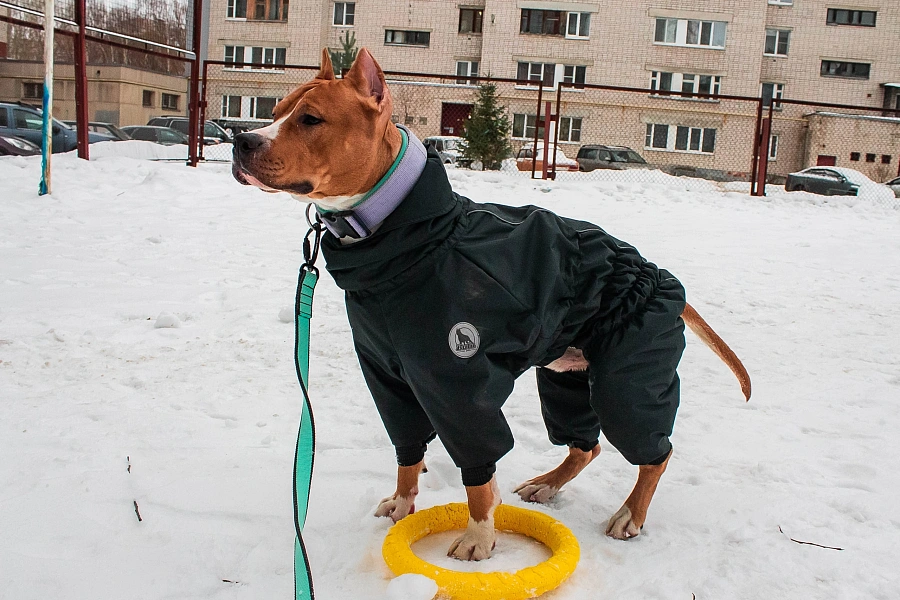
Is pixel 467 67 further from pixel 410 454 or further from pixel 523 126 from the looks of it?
pixel 410 454

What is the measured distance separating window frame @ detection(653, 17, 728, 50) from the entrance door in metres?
9.21

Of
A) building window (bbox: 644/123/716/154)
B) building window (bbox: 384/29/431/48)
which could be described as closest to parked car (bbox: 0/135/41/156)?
building window (bbox: 384/29/431/48)

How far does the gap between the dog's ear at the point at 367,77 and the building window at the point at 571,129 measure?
3009 centimetres

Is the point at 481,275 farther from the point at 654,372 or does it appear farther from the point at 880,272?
the point at 880,272

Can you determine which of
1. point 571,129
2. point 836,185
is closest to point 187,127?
point 571,129

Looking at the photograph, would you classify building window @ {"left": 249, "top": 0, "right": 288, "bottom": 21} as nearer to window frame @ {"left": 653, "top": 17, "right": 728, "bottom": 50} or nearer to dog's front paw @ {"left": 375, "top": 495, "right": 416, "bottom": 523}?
window frame @ {"left": 653, "top": 17, "right": 728, "bottom": 50}

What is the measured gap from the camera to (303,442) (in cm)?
242

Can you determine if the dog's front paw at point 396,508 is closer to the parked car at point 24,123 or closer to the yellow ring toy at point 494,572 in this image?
the yellow ring toy at point 494,572

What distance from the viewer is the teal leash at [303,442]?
216 centimetres

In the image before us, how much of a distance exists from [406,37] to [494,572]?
35.1m

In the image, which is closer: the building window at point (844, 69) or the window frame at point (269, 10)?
the window frame at point (269, 10)

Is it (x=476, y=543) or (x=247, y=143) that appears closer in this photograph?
(x=247, y=143)

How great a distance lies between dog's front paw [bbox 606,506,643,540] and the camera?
287 centimetres

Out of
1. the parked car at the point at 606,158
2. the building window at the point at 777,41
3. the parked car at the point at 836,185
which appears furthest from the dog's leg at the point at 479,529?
the building window at the point at 777,41
